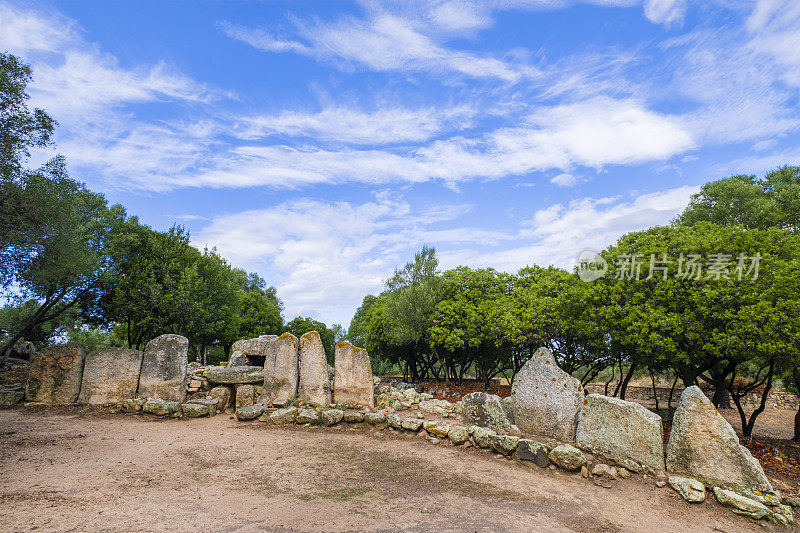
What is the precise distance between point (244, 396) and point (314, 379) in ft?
8.01

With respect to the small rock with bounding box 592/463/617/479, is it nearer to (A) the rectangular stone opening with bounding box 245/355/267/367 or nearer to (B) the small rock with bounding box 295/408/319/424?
(B) the small rock with bounding box 295/408/319/424

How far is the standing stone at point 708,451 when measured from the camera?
6906 millimetres

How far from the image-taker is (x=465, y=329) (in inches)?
817

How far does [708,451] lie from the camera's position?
722 centimetres

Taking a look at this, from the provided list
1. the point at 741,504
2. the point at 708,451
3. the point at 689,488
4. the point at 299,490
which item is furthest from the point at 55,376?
the point at 741,504

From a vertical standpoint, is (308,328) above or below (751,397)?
above

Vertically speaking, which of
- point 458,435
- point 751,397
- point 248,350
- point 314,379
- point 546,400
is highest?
point 248,350

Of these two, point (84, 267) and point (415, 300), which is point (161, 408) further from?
point (415, 300)

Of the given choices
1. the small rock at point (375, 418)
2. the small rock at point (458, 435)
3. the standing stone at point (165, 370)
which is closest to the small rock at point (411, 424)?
the small rock at point (375, 418)

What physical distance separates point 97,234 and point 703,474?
2320 cm

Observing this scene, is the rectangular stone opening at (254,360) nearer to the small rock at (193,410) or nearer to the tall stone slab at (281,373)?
the tall stone slab at (281,373)

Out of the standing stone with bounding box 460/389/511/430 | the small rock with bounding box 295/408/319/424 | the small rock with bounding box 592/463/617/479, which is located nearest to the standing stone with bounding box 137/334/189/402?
the small rock with bounding box 295/408/319/424

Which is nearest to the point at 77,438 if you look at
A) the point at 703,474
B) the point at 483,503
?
the point at 483,503

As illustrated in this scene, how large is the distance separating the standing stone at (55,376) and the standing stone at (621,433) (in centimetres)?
1560
